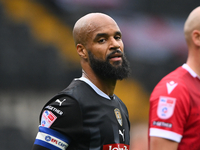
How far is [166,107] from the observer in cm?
197

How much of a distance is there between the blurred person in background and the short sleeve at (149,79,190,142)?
0.59m

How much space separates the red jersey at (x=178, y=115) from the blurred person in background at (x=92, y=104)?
23.2 inches

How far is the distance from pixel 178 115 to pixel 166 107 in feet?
0.29

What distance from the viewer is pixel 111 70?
270 cm

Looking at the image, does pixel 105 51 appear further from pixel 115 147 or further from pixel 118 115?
pixel 115 147

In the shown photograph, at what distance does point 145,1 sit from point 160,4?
53 centimetres

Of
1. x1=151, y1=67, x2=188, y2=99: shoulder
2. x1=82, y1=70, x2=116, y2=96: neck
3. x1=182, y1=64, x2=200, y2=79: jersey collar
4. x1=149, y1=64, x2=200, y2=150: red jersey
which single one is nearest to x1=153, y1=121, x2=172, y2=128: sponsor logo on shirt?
x1=149, y1=64, x2=200, y2=150: red jersey

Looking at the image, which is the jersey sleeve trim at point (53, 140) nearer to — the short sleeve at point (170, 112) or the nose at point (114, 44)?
the short sleeve at point (170, 112)

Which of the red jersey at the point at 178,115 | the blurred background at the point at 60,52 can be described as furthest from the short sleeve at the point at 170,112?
the blurred background at the point at 60,52

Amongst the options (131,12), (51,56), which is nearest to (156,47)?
(131,12)

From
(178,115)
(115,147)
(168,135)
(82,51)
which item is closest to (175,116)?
(178,115)

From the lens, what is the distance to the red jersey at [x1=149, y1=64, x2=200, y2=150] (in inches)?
76.0

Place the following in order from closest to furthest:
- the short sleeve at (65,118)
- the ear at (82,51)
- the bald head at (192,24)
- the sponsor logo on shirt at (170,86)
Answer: the sponsor logo on shirt at (170,86) → the bald head at (192,24) → the short sleeve at (65,118) → the ear at (82,51)

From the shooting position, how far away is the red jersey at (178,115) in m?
1.93
